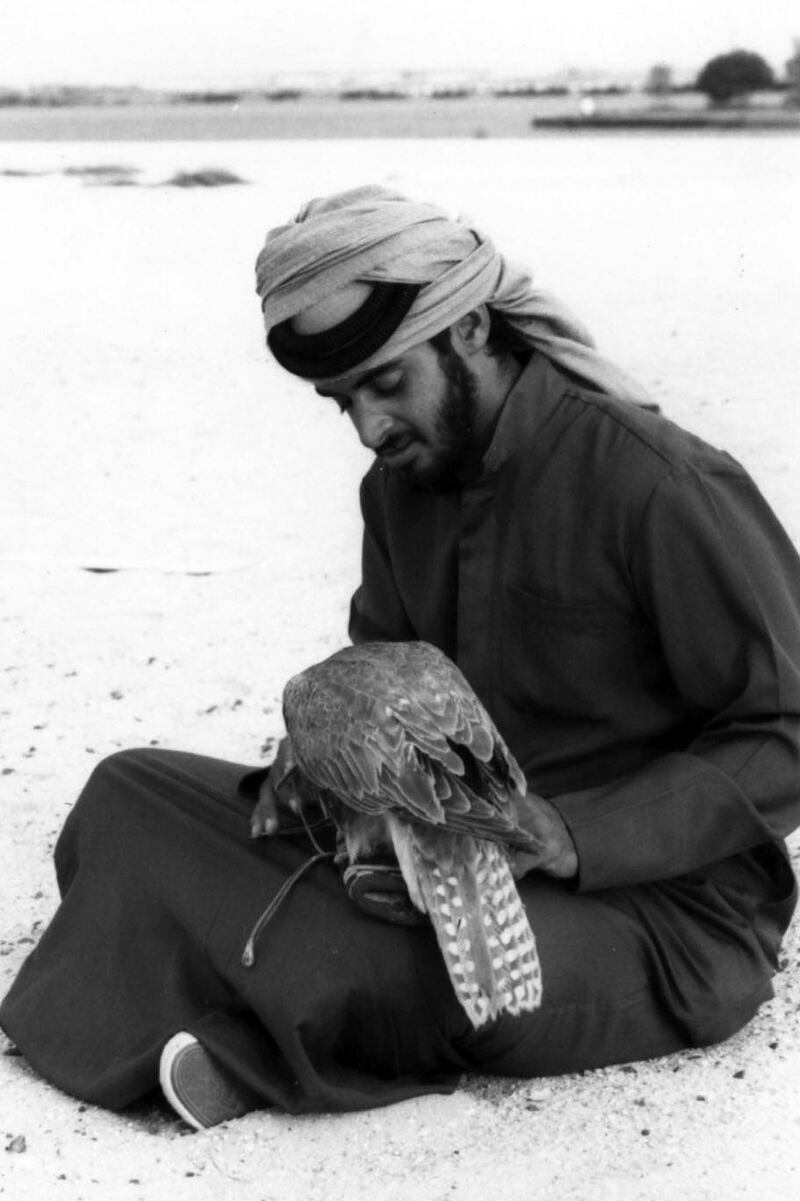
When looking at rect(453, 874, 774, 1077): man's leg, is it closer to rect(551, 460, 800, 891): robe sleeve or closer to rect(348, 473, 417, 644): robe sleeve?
rect(551, 460, 800, 891): robe sleeve

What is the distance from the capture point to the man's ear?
129 inches

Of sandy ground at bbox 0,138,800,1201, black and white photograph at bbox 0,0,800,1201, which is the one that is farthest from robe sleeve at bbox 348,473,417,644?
sandy ground at bbox 0,138,800,1201

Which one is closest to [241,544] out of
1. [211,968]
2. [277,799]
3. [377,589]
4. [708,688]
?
[377,589]

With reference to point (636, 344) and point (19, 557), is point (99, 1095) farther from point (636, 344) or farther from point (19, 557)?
point (636, 344)

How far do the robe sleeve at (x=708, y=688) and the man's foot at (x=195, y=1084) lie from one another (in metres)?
0.70

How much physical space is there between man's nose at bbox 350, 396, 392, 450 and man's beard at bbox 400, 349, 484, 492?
3.4 inches

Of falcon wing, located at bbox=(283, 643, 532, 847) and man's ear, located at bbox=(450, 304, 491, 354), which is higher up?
man's ear, located at bbox=(450, 304, 491, 354)

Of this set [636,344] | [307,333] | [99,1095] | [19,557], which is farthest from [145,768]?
[636,344]

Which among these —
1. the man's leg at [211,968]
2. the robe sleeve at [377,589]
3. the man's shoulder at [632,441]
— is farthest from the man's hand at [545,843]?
the robe sleeve at [377,589]

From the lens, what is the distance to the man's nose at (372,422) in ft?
10.7

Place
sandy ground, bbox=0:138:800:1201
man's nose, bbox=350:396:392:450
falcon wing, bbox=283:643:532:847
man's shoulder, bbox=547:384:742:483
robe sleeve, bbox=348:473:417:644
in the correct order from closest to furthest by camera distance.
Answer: falcon wing, bbox=283:643:532:847
sandy ground, bbox=0:138:800:1201
man's shoulder, bbox=547:384:742:483
man's nose, bbox=350:396:392:450
robe sleeve, bbox=348:473:417:644

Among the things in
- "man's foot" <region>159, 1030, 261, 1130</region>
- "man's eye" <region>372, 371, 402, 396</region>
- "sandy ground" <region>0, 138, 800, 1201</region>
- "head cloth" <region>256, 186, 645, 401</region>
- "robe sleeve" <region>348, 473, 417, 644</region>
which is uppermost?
"head cloth" <region>256, 186, 645, 401</region>

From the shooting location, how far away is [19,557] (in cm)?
695

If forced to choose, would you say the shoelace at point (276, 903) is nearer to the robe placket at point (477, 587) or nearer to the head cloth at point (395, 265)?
the robe placket at point (477, 587)
